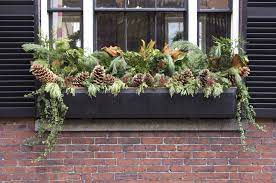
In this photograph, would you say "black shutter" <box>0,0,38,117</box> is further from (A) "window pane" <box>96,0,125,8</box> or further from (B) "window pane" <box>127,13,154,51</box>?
(B) "window pane" <box>127,13,154,51</box>

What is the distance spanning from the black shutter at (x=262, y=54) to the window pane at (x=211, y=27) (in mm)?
324

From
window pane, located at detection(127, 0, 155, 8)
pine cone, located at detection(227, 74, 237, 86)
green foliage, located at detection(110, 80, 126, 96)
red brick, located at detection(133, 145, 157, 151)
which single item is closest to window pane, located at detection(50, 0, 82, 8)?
window pane, located at detection(127, 0, 155, 8)

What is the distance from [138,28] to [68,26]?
0.74m

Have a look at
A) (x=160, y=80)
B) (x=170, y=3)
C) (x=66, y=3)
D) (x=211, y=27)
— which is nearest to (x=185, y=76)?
(x=160, y=80)

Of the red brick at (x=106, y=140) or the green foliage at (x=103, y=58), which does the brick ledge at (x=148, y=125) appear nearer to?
the red brick at (x=106, y=140)

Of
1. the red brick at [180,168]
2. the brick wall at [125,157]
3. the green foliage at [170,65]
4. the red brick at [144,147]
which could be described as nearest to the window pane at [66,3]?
the green foliage at [170,65]

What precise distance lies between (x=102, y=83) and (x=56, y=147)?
2.75ft

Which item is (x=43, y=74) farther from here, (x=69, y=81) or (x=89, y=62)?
(x=89, y=62)

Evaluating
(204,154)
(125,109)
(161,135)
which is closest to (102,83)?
(125,109)

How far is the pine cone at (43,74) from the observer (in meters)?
5.22

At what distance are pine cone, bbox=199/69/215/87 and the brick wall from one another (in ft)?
1.92

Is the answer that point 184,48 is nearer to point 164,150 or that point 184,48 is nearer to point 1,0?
point 164,150

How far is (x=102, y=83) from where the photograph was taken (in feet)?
17.4

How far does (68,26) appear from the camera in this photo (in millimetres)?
Answer: 5773
